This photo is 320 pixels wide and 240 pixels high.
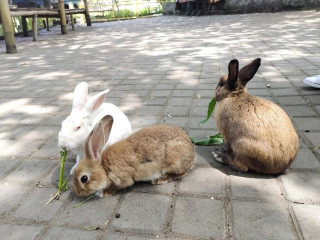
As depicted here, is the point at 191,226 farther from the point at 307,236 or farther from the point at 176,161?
the point at 307,236

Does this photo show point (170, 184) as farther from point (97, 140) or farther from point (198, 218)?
point (97, 140)

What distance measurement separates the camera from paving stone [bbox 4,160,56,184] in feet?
8.81

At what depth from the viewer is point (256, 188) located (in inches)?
93.4

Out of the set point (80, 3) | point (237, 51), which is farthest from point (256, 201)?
point (80, 3)

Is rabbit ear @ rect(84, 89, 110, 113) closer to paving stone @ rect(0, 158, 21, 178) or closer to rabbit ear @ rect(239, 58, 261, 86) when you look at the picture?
paving stone @ rect(0, 158, 21, 178)

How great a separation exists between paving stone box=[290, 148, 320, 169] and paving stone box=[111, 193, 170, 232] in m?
1.27

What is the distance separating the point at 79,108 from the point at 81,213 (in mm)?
1029

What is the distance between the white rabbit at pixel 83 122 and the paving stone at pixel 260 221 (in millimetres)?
1318

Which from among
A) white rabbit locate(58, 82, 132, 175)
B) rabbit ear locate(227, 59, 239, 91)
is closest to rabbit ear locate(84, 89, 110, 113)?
white rabbit locate(58, 82, 132, 175)

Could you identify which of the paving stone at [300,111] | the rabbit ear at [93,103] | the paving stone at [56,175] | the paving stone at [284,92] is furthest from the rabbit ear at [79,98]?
the paving stone at [284,92]

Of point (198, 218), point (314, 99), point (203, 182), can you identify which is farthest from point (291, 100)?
point (198, 218)

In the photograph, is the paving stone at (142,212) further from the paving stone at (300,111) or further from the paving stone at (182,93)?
the paving stone at (182,93)

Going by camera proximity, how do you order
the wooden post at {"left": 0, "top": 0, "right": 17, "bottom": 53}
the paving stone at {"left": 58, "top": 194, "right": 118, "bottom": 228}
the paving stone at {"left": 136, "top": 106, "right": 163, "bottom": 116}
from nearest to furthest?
the paving stone at {"left": 58, "top": 194, "right": 118, "bottom": 228} < the paving stone at {"left": 136, "top": 106, "right": 163, "bottom": 116} < the wooden post at {"left": 0, "top": 0, "right": 17, "bottom": 53}

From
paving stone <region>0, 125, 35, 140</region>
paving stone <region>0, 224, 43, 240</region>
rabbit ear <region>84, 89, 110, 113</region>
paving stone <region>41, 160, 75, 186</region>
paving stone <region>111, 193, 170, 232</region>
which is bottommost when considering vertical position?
paving stone <region>0, 224, 43, 240</region>
